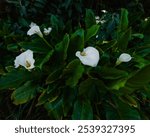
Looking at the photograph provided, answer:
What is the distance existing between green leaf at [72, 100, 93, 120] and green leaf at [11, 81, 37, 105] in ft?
0.90

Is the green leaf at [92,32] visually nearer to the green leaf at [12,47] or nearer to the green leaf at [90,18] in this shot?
the green leaf at [90,18]

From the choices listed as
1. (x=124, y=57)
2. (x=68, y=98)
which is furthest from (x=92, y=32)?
(x=68, y=98)

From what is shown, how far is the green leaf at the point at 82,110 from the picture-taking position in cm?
251

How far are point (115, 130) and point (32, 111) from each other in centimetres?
69

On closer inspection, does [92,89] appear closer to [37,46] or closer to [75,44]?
[75,44]

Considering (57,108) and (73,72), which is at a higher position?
(73,72)

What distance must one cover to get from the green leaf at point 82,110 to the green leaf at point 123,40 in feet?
1.46

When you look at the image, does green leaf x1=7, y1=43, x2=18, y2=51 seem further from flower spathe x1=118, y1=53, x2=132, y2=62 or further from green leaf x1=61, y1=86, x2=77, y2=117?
flower spathe x1=118, y1=53, x2=132, y2=62

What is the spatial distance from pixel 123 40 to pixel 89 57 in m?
0.41

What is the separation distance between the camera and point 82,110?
2.54 metres

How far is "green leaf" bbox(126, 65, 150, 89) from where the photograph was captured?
7.79ft

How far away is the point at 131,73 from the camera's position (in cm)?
250

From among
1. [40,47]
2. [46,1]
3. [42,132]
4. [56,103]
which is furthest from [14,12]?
[42,132]

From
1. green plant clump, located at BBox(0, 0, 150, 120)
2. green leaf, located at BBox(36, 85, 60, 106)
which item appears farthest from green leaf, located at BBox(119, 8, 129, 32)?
green leaf, located at BBox(36, 85, 60, 106)
